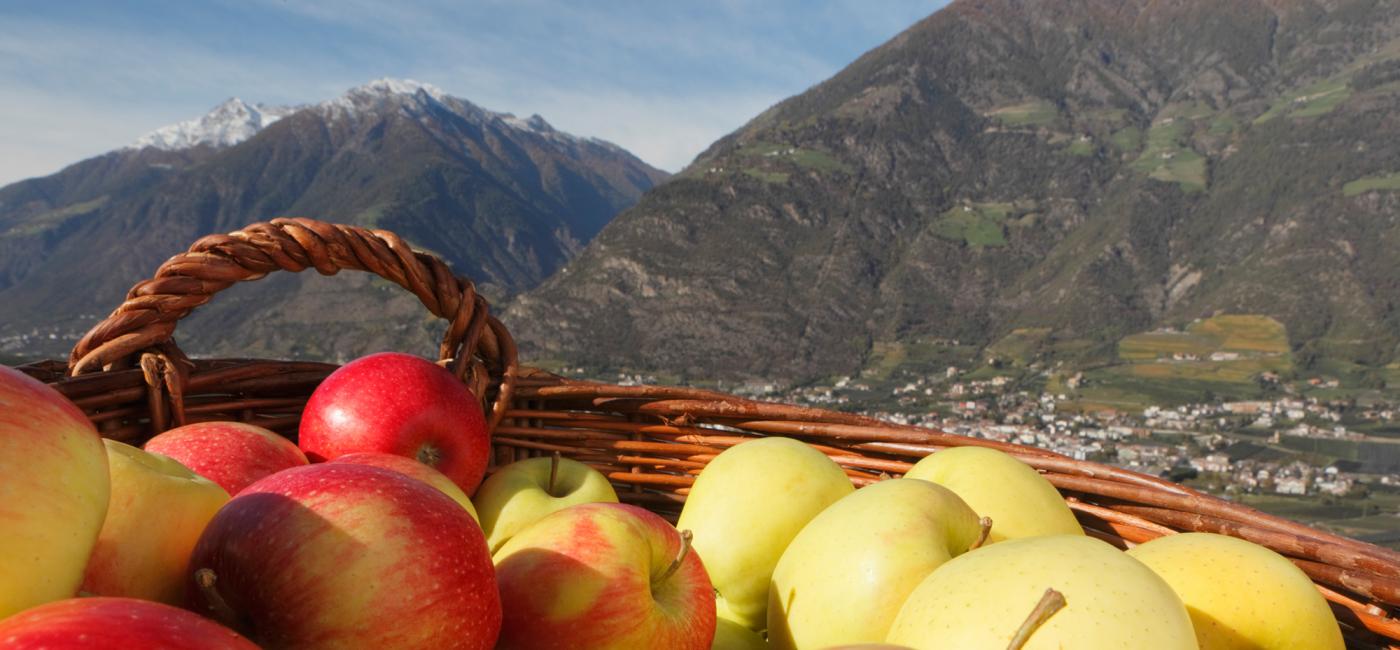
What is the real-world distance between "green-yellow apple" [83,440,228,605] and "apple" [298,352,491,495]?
3.85 feet

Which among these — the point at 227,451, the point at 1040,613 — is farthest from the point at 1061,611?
the point at 227,451

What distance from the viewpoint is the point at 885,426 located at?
312 cm

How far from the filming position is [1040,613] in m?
1.34

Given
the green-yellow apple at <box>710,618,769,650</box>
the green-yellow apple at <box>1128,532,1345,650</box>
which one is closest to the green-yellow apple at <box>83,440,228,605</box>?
the green-yellow apple at <box>710,618,769,650</box>

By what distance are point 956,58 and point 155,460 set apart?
177m

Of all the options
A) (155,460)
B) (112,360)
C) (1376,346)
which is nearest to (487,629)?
(155,460)

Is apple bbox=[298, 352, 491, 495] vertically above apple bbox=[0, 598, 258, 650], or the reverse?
apple bbox=[0, 598, 258, 650]

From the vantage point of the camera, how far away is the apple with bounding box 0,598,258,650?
35.4 inches

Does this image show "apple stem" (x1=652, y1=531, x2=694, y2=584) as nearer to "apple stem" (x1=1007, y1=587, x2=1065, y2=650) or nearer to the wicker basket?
"apple stem" (x1=1007, y1=587, x2=1065, y2=650)

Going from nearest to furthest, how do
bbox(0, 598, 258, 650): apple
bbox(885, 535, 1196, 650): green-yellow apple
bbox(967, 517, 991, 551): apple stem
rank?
bbox(0, 598, 258, 650): apple → bbox(885, 535, 1196, 650): green-yellow apple → bbox(967, 517, 991, 551): apple stem

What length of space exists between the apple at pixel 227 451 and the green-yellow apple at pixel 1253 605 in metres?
2.20

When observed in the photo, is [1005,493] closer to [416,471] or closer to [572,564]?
[572,564]

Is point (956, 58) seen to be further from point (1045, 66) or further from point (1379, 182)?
point (1379, 182)

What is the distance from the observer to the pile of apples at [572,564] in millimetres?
1205
